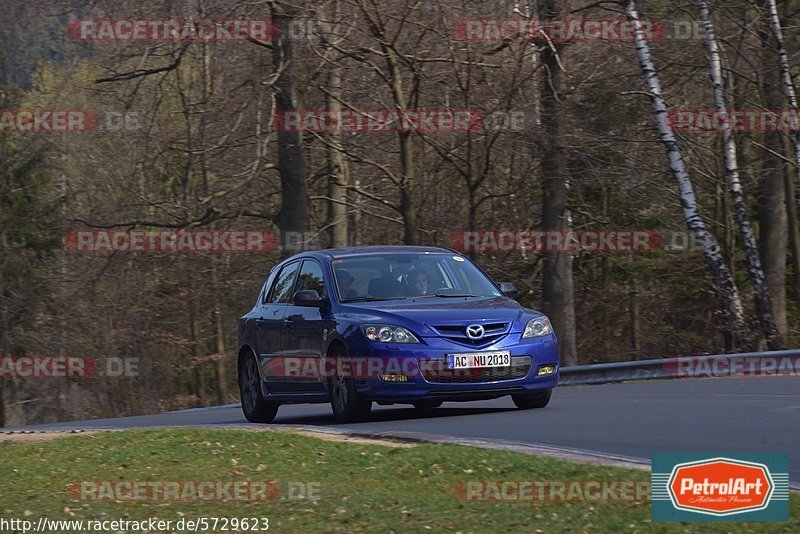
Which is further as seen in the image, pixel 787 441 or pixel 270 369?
pixel 270 369

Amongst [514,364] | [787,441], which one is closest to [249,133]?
[514,364]

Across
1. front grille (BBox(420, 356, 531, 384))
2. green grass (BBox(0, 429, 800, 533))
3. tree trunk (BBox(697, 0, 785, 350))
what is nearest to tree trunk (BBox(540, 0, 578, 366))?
tree trunk (BBox(697, 0, 785, 350))

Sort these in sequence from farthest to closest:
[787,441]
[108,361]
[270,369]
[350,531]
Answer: [108,361] < [270,369] < [787,441] < [350,531]

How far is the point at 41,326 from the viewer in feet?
139

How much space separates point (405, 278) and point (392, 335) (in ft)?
4.75

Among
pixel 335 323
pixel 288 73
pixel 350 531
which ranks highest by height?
pixel 288 73

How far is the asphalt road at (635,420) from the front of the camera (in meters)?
10.6

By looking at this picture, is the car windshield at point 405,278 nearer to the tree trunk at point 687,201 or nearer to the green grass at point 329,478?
the green grass at point 329,478

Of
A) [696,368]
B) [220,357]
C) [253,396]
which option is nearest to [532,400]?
[253,396]

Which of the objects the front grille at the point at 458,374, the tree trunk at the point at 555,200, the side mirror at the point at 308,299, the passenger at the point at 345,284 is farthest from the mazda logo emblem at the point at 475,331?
the tree trunk at the point at 555,200

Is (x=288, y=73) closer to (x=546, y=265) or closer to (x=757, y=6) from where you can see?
(x=546, y=265)

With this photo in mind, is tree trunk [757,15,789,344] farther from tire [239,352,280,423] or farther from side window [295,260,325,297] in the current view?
side window [295,260,325,297]

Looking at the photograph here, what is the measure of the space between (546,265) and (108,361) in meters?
19.2

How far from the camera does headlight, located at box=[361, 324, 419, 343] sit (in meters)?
12.9
